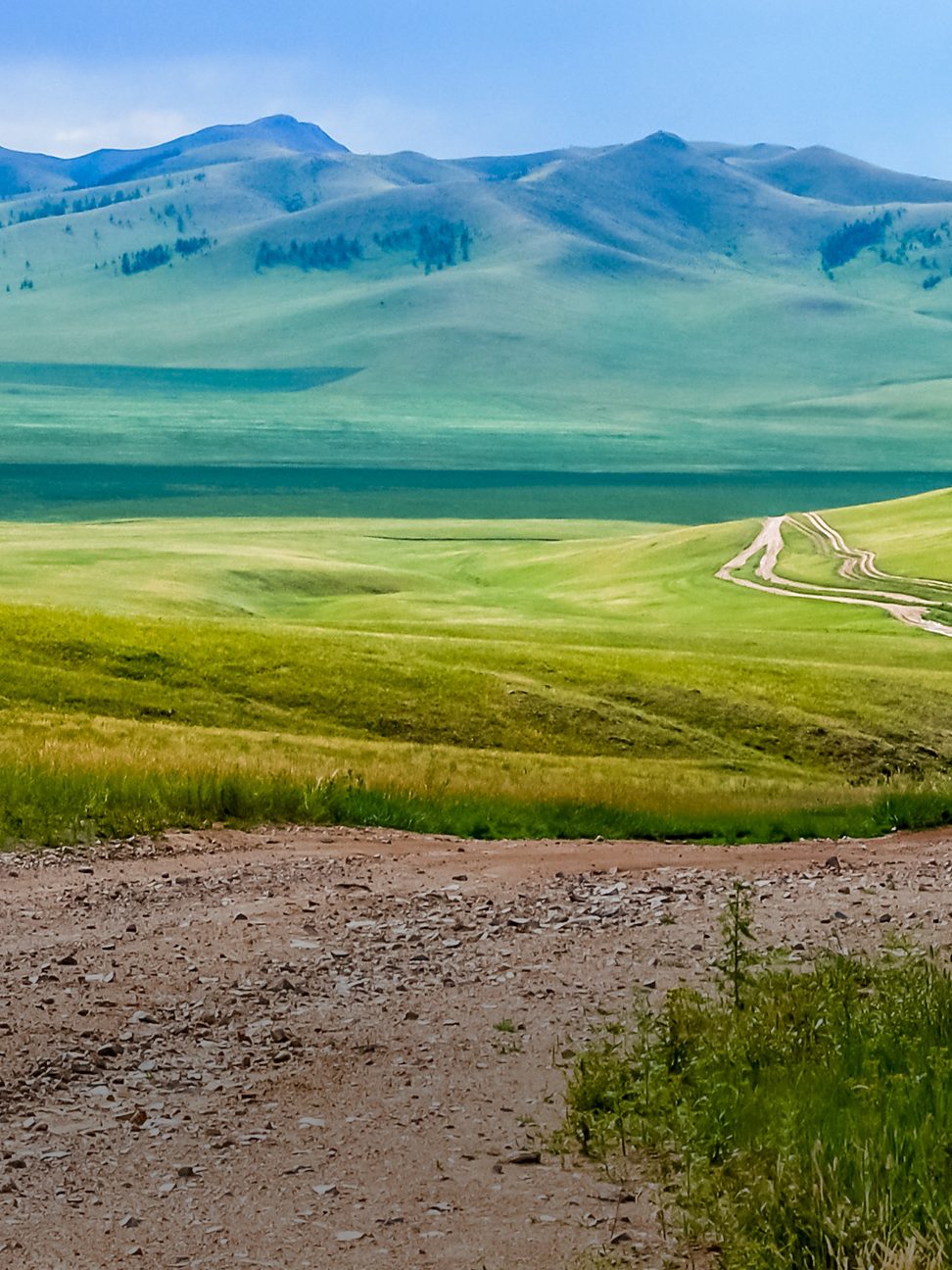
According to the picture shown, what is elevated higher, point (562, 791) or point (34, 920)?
point (34, 920)

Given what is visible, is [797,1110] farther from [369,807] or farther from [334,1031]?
[369,807]

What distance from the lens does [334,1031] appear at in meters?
8.69

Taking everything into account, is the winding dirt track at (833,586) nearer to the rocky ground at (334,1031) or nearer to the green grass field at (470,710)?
the green grass field at (470,710)

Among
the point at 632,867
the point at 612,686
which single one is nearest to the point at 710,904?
the point at 632,867

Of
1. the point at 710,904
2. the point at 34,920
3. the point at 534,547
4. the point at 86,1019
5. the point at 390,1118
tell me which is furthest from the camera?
the point at 534,547

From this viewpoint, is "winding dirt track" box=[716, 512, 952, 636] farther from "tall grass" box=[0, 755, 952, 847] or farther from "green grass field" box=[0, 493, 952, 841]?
"tall grass" box=[0, 755, 952, 847]

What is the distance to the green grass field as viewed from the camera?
1772 centimetres

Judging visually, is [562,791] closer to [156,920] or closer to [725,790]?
[725,790]

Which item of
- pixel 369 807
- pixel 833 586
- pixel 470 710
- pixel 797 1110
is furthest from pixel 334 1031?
pixel 833 586

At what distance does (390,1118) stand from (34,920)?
14.1ft

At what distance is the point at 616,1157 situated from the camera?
22.9 ft

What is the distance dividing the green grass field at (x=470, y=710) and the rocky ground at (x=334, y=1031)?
313cm

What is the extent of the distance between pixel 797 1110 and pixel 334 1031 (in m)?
2.99

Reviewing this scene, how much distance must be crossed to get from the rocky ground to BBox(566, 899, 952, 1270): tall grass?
326mm
